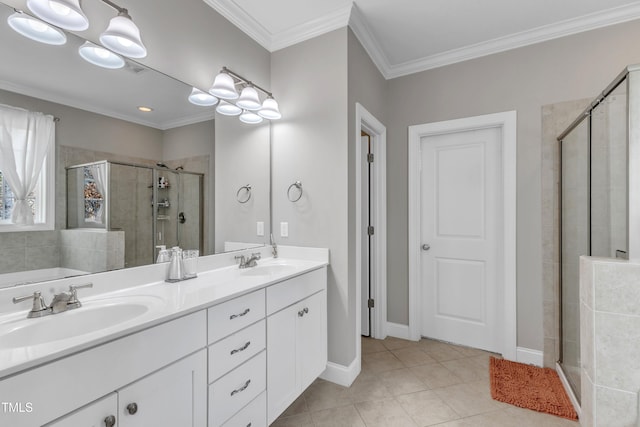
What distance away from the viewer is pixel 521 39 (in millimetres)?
2395

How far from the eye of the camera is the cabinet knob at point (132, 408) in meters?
0.91

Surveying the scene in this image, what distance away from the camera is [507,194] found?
2428 millimetres

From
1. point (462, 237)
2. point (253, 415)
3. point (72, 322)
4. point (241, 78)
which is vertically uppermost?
point (241, 78)

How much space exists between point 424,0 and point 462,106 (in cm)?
97

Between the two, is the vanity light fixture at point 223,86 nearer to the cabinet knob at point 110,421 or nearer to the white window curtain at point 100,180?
the white window curtain at point 100,180

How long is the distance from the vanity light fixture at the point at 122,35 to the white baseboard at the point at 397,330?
2909 millimetres

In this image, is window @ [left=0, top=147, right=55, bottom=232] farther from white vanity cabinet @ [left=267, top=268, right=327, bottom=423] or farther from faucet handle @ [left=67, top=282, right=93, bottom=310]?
white vanity cabinet @ [left=267, top=268, right=327, bottom=423]

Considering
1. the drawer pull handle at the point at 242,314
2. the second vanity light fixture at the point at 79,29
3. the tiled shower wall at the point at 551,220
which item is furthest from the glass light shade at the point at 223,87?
the tiled shower wall at the point at 551,220

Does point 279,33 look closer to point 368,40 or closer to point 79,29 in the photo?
point 368,40

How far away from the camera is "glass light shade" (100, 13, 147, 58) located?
4.39ft

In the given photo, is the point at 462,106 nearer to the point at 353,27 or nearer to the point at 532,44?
the point at 532,44

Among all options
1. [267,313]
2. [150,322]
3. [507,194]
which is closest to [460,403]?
[267,313]

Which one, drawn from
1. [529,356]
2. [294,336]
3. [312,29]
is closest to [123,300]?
[294,336]

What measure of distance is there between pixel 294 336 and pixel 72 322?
1.05 metres
